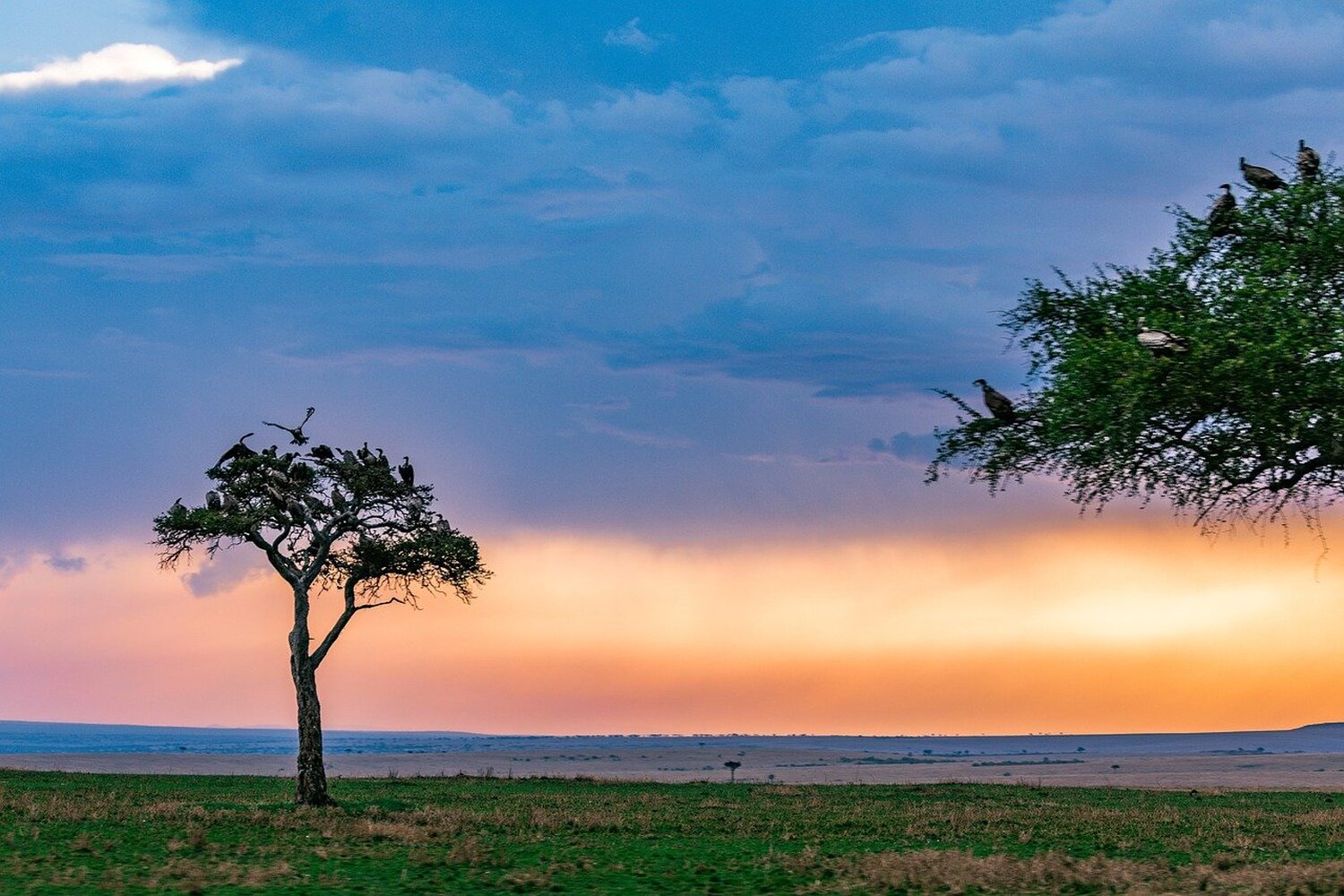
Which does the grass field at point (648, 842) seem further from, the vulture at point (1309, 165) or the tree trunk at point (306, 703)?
the vulture at point (1309, 165)

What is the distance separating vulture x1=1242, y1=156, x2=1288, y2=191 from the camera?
25969mm

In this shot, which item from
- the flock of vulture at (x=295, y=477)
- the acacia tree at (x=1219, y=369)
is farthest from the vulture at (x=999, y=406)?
the flock of vulture at (x=295, y=477)

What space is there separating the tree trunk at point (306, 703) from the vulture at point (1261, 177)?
97.1 ft

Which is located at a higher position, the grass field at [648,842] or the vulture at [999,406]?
the vulture at [999,406]

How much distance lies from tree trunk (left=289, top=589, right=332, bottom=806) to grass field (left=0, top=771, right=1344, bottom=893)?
133cm

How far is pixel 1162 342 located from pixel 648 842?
16.2 meters

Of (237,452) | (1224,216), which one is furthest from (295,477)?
(1224,216)

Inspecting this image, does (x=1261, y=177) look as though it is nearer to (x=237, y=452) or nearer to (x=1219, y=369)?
(x=1219, y=369)

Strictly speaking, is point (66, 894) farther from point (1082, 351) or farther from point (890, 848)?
point (1082, 351)

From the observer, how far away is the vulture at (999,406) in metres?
28.0

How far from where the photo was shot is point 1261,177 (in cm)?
2620

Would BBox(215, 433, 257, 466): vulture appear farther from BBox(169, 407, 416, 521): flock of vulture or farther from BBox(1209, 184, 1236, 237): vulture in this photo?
BBox(1209, 184, 1236, 237): vulture

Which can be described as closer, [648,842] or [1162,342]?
[1162,342]

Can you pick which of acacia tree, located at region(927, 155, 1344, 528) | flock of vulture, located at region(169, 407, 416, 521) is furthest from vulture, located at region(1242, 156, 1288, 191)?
flock of vulture, located at region(169, 407, 416, 521)
